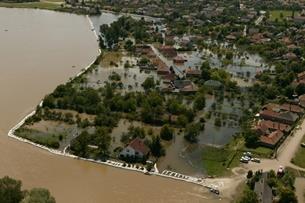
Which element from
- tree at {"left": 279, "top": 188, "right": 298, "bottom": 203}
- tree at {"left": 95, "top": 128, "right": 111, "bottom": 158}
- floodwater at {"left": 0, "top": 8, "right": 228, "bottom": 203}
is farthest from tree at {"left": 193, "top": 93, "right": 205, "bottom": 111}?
tree at {"left": 279, "top": 188, "right": 298, "bottom": 203}

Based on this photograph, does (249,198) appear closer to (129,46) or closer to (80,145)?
(80,145)

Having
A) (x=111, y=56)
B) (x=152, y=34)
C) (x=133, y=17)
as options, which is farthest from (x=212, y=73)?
(x=133, y=17)

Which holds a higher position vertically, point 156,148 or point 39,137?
point 156,148

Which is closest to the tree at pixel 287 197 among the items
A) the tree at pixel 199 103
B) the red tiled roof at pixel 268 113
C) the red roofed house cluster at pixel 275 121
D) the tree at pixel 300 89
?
the red roofed house cluster at pixel 275 121

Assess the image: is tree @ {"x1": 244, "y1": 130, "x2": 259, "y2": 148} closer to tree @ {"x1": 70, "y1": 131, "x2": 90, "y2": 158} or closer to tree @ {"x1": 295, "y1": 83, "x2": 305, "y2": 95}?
tree @ {"x1": 70, "y1": 131, "x2": 90, "y2": 158}

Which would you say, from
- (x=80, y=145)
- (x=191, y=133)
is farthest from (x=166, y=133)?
(x=80, y=145)

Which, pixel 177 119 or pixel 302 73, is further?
pixel 302 73

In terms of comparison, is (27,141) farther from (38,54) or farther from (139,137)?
(38,54)
